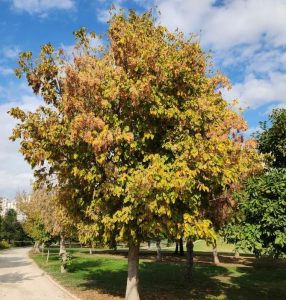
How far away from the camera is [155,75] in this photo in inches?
529

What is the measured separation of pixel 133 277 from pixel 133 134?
5758 mm

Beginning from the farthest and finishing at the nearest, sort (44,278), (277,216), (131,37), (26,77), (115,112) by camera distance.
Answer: (44,278) → (26,77) → (115,112) → (131,37) → (277,216)

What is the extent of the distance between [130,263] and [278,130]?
772 centimetres

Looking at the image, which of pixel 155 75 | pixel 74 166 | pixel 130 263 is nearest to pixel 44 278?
pixel 130 263

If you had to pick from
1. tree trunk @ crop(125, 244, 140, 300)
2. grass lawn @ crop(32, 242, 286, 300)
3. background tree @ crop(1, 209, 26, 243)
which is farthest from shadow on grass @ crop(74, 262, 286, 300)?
background tree @ crop(1, 209, 26, 243)

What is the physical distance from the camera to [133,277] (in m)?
15.4

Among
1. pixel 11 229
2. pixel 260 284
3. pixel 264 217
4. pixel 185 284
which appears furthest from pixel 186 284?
pixel 11 229

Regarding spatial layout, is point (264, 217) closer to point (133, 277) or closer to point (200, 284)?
point (133, 277)

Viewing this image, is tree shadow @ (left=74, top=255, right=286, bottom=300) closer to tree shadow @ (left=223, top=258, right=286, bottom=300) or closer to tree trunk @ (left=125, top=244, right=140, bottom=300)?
tree shadow @ (left=223, top=258, right=286, bottom=300)

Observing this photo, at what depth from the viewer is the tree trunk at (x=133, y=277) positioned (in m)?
15.2

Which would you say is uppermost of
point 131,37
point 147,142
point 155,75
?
point 131,37

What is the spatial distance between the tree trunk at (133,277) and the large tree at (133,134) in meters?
0.04

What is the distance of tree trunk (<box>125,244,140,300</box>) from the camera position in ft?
49.7

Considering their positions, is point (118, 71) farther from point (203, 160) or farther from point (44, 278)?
point (44, 278)
